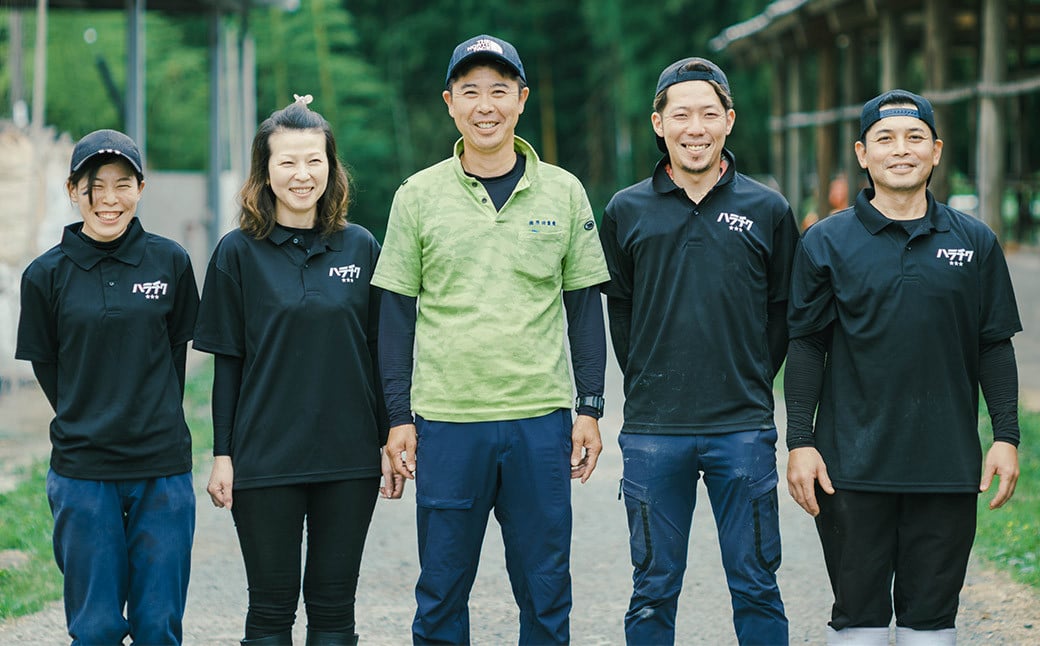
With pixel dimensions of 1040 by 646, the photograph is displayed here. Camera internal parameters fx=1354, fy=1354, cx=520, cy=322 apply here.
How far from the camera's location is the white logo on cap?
3855 mm

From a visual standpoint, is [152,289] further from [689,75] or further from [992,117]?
[992,117]

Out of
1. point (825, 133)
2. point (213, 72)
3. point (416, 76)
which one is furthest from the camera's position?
point (416, 76)

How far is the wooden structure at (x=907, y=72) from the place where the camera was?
11047 mm

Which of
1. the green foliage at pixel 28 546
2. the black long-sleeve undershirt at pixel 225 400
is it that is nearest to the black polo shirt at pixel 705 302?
the black long-sleeve undershirt at pixel 225 400

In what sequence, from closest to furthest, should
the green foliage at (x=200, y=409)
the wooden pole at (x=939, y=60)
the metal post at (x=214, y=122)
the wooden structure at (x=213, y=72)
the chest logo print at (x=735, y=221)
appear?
the chest logo print at (x=735, y=221), the green foliage at (x=200, y=409), the wooden pole at (x=939, y=60), the wooden structure at (x=213, y=72), the metal post at (x=214, y=122)

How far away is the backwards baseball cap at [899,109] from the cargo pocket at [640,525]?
1.22 m

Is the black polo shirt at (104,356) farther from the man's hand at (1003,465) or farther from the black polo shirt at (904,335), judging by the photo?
the man's hand at (1003,465)

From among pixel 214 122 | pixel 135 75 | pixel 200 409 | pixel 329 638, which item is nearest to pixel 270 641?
pixel 329 638

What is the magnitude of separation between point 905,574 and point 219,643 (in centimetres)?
243

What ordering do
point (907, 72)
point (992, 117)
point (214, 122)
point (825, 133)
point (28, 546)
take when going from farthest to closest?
point (907, 72) → point (825, 133) → point (214, 122) → point (992, 117) → point (28, 546)

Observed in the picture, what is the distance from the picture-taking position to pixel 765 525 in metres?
3.82

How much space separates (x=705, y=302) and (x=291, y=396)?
121 cm

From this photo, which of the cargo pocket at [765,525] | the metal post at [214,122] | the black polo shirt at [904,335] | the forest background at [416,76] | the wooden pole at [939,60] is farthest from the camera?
the forest background at [416,76]

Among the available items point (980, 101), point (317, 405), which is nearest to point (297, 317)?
point (317, 405)
